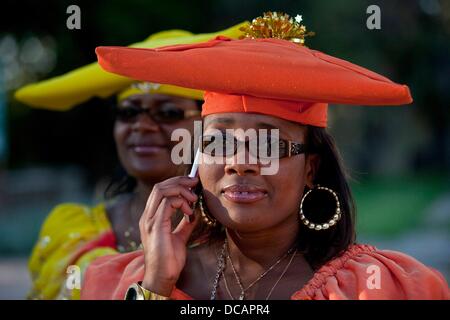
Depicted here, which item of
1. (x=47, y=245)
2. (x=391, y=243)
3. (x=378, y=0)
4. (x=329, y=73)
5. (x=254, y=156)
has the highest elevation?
(x=378, y=0)

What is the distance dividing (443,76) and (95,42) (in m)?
9.83

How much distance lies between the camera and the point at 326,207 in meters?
3.75

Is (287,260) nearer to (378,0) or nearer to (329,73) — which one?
(329,73)

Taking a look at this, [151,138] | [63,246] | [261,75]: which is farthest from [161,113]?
[261,75]

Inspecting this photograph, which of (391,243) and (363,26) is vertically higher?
(363,26)

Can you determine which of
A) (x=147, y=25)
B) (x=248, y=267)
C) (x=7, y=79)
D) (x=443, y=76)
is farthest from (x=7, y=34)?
(x=248, y=267)

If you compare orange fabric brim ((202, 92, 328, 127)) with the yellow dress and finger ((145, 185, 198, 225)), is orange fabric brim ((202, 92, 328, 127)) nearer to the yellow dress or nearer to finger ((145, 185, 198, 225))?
finger ((145, 185, 198, 225))

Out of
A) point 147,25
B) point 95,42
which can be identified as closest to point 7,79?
point 95,42

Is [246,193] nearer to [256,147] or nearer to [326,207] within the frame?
[256,147]
